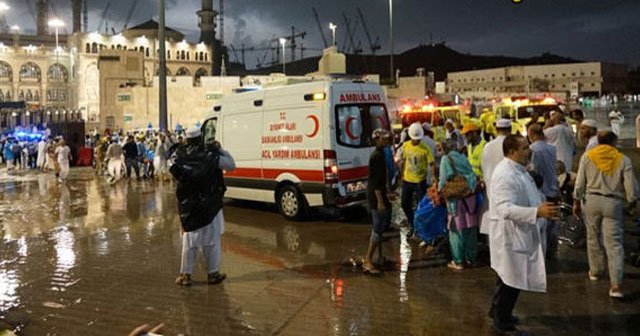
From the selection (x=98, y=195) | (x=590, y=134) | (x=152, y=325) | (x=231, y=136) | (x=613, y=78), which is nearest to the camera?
(x=152, y=325)

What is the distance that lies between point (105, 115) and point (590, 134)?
42294 mm

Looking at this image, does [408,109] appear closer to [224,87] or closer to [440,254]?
[440,254]

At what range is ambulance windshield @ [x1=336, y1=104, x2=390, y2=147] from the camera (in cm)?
973

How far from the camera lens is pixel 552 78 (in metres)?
78.8

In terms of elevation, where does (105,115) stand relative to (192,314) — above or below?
above

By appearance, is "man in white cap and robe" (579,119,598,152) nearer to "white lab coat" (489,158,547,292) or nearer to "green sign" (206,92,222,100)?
"white lab coat" (489,158,547,292)

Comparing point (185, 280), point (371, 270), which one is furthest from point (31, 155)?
point (371, 270)

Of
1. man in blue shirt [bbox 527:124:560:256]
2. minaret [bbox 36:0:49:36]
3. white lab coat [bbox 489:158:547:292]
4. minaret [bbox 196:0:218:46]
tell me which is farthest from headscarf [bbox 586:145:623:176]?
minaret [bbox 36:0:49:36]

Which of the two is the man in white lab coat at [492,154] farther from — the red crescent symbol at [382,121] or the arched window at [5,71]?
the arched window at [5,71]

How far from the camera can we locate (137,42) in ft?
293

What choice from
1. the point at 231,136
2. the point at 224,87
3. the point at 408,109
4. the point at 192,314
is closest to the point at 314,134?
the point at 231,136

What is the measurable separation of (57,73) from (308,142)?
93.5m

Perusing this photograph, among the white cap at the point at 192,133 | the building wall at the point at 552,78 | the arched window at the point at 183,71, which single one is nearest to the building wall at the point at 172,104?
the white cap at the point at 192,133

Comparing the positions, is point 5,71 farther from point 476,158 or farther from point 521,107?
point 476,158
